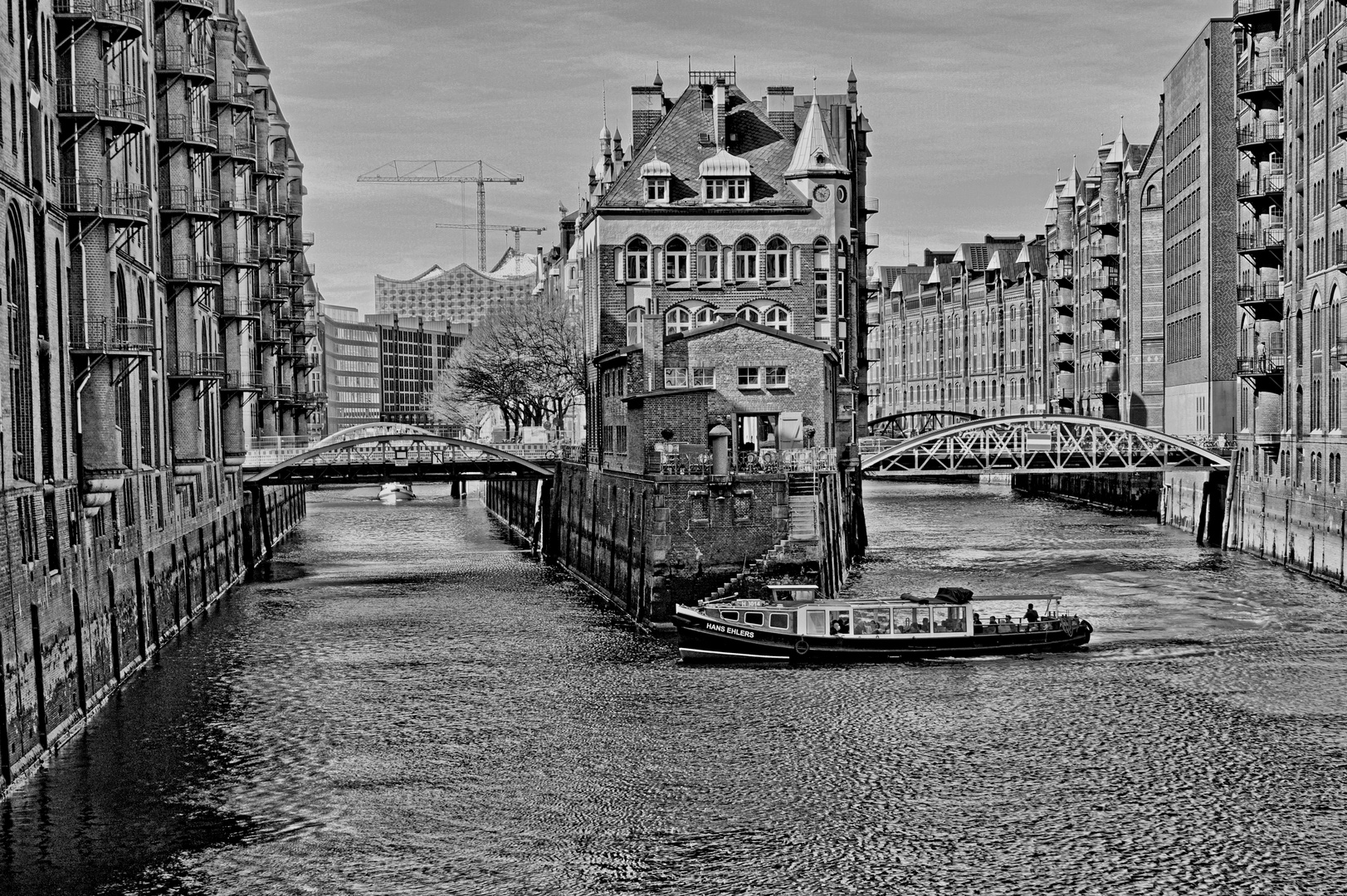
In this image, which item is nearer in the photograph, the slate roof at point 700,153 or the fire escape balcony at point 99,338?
the fire escape balcony at point 99,338

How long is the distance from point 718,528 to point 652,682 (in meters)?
12.1

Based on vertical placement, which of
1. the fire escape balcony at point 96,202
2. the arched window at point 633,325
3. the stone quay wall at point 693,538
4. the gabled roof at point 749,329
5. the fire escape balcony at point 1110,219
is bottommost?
the stone quay wall at point 693,538

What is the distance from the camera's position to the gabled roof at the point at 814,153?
9644cm

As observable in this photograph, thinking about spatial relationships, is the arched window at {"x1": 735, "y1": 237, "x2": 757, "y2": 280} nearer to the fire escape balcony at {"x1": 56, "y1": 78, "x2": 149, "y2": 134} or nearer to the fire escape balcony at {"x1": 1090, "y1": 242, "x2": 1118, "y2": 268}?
the fire escape balcony at {"x1": 56, "y1": 78, "x2": 149, "y2": 134}

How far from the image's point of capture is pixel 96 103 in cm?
5259

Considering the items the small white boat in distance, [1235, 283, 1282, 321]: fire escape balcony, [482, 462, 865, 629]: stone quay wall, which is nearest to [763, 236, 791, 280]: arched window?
[482, 462, 865, 629]: stone quay wall

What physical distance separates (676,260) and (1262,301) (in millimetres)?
31311

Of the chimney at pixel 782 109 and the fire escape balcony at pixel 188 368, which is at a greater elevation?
the chimney at pixel 782 109

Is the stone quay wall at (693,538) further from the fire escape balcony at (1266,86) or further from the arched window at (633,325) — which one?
the fire escape balcony at (1266,86)

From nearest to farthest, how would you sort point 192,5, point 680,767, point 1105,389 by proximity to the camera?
point 680,767
point 192,5
point 1105,389

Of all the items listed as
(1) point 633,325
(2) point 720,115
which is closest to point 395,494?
(1) point 633,325

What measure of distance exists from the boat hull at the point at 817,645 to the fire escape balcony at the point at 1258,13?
52.9 m

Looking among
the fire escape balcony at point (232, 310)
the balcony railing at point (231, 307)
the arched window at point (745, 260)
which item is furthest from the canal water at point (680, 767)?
the arched window at point (745, 260)

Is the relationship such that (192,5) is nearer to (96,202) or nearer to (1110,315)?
(96,202)
